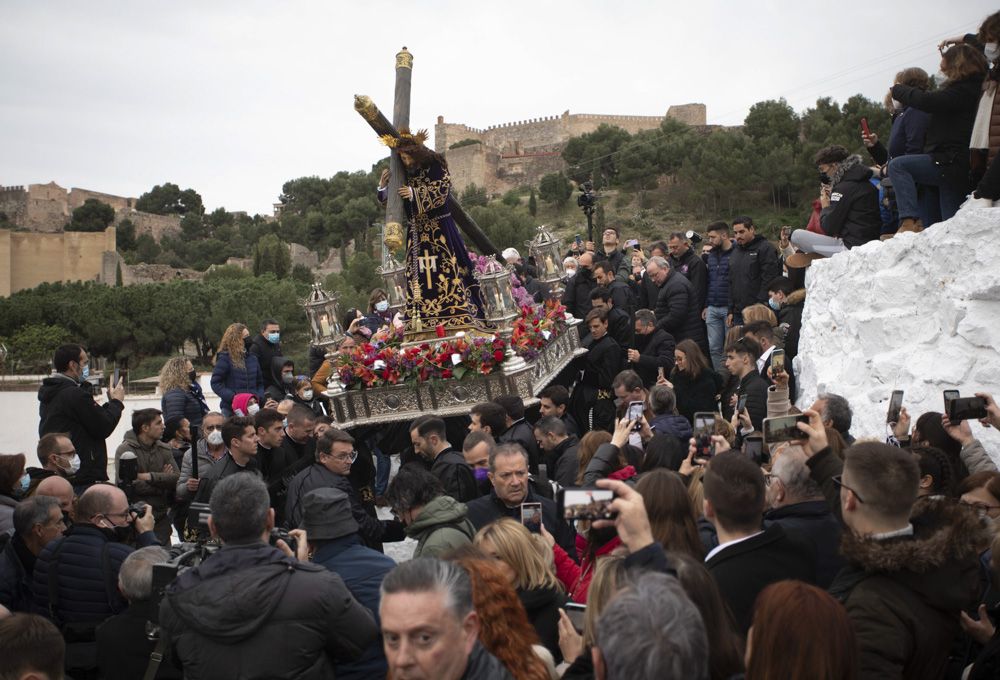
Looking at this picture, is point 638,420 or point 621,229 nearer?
point 638,420

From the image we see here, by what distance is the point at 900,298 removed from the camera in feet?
24.7

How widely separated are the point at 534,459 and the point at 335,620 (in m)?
3.73

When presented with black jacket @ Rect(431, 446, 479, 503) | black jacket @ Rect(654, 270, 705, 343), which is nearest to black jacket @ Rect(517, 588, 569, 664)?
black jacket @ Rect(431, 446, 479, 503)

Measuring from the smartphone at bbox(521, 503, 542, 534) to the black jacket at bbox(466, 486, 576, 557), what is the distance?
2.47 feet

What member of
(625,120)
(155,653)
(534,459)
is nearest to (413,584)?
(155,653)

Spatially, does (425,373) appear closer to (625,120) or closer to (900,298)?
(900,298)

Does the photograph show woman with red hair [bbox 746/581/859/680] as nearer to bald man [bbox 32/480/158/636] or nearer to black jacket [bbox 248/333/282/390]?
bald man [bbox 32/480/158/636]

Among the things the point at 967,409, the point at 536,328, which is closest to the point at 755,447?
the point at 967,409

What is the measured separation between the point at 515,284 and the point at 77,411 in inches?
266

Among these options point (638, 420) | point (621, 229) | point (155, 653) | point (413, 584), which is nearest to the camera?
point (413, 584)

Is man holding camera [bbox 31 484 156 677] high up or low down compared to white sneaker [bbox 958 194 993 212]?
down

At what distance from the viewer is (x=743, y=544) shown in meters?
3.66

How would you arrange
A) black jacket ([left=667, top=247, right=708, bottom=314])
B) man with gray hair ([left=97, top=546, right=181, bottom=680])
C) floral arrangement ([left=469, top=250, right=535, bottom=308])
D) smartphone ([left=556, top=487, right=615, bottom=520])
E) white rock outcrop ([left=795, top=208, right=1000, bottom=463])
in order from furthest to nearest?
1. black jacket ([left=667, top=247, right=708, bottom=314])
2. floral arrangement ([left=469, top=250, right=535, bottom=308])
3. white rock outcrop ([left=795, top=208, right=1000, bottom=463])
4. man with gray hair ([left=97, top=546, right=181, bottom=680])
5. smartphone ([left=556, top=487, right=615, bottom=520])

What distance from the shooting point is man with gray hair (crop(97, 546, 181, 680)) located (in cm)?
434
